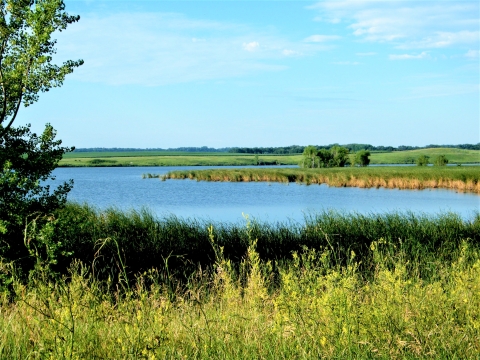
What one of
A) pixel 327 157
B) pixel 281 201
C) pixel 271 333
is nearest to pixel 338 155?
pixel 327 157

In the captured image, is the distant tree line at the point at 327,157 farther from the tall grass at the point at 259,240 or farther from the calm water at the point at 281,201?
the tall grass at the point at 259,240

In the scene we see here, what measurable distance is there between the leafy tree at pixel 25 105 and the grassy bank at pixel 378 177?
34.0 m

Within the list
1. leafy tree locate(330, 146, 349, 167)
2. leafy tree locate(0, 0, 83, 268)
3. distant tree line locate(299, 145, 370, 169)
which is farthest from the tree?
leafy tree locate(330, 146, 349, 167)

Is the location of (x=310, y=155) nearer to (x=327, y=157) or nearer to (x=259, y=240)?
(x=327, y=157)

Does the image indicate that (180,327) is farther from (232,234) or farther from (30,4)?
(232,234)

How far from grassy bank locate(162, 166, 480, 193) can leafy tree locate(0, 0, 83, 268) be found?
34041 mm

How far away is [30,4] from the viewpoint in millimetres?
9203

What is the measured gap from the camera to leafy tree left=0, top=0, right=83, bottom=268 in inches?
320

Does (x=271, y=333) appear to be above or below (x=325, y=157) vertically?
below

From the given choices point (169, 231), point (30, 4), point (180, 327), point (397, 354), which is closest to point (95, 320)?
point (180, 327)

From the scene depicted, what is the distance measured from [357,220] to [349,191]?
85.9 feet

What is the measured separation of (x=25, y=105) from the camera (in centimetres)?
924

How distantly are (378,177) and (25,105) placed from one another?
124ft

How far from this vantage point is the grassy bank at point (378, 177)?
39156 mm
